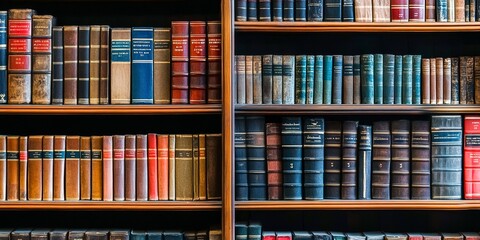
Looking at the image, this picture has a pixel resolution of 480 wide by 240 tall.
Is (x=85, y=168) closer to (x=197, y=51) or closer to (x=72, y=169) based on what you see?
(x=72, y=169)

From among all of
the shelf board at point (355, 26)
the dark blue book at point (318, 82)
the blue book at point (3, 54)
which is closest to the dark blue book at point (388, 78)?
the shelf board at point (355, 26)

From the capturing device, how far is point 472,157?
2.37m

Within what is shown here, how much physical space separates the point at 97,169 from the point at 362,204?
0.96 m

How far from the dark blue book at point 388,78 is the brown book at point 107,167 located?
1005mm

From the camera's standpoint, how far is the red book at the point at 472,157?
237cm

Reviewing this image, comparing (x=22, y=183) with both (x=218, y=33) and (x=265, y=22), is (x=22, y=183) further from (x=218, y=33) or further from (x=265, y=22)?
(x=265, y=22)

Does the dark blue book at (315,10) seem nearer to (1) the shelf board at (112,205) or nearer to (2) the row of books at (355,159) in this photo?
(2) the row of books at (355,159)

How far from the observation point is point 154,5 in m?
2.62

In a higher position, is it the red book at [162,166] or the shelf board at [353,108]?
the shelf board at [353,108]

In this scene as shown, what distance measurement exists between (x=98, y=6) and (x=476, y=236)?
1696mm

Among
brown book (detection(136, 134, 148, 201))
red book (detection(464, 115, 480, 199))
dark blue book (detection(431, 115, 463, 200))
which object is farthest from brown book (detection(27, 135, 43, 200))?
red book (detection(464, 115, 480, 199))

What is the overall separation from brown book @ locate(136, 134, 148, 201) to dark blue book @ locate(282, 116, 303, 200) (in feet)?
1.64

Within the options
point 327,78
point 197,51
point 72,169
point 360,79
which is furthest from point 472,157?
point 72,169

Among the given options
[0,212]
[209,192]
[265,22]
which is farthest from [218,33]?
[0,212]
